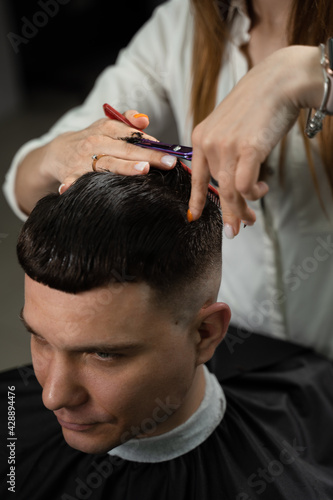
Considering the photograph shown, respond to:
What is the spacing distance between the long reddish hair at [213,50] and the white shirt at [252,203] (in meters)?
0.02

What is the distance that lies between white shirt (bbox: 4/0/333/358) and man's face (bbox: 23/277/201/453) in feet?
1.58

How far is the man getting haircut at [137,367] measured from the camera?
3.45 feet

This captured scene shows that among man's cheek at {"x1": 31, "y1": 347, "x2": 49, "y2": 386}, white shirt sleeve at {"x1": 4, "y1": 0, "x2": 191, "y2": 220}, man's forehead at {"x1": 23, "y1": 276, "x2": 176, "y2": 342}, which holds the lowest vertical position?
man's cheek at {"x1": 31, "y1": 347, "x2": 49, "y2": 386}

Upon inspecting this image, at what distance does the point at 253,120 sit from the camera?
3.22 ft

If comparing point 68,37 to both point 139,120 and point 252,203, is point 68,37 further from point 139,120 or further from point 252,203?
point 139,120

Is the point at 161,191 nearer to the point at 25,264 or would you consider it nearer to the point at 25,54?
the point at 25,264

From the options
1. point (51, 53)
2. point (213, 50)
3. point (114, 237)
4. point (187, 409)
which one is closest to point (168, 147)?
point (114, 237)

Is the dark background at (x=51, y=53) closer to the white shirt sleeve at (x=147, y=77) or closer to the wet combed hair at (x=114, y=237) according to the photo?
the white shirt sleeve at (x=147, y=77)

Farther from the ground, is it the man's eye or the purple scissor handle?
the purple scissor handle

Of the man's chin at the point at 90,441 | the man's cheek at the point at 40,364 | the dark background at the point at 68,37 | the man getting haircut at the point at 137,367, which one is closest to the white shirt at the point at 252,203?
the man getting haircut at the point at 137,367

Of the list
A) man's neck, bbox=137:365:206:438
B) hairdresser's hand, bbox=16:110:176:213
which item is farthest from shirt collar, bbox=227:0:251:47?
man's neck, bbox=137:365:206:438

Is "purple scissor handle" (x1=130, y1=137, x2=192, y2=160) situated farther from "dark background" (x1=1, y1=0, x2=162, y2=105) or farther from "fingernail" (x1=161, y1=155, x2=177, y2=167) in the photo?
"dark background" (x1=1, y1=0, x2=162, y2=105)

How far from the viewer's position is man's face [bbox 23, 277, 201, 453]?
1.05m

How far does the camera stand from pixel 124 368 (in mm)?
1090
